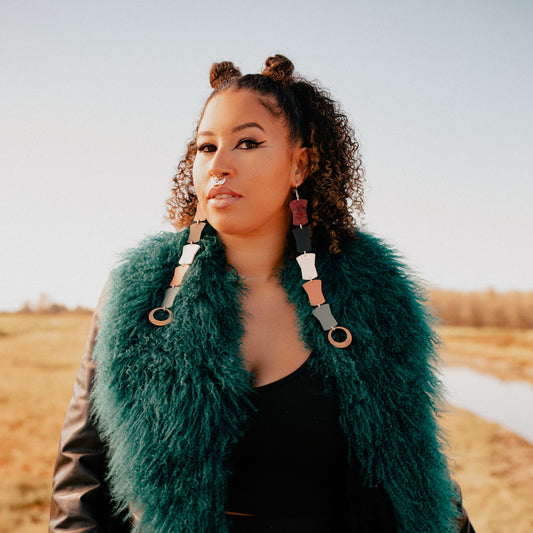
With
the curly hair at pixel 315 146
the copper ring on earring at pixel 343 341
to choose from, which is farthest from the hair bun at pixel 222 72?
the copper ring on earring at pixel 343 341

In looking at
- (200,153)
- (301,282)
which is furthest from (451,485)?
(200,153)

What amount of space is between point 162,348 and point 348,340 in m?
0.64

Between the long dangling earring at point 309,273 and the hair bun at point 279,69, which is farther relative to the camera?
the hair bun at point 279,69

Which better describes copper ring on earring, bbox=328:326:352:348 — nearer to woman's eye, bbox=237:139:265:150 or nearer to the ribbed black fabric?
the ribbed black fabric

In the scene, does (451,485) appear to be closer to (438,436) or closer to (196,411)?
(438,436)

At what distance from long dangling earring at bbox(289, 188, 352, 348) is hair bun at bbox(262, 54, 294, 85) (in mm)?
441

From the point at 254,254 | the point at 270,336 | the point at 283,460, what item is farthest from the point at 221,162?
the point at 283,460

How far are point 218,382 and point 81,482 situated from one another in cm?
57

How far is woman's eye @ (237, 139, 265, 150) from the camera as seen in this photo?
146cm

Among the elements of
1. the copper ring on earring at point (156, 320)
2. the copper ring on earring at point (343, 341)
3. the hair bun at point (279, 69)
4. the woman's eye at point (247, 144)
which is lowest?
the copper ring on earring at point (343, 341)

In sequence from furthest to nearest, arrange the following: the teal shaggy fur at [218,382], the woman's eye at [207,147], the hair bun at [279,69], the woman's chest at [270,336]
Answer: the hair bun at [279,69] < the woman's eye at [207,147] < the woman's chest at [270,336] < the teal shaggy fur at [218,382]

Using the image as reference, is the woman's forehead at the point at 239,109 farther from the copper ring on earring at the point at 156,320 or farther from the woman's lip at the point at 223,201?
the copper ring on earring at the point at 156,320

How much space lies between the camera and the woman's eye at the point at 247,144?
1455 mm

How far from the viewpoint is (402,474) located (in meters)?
1.38
